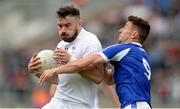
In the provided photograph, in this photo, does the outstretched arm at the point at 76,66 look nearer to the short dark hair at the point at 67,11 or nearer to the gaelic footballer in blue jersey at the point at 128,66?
the gaelic footballer in blue jersey at the point at 128,66

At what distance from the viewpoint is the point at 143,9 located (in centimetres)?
2167

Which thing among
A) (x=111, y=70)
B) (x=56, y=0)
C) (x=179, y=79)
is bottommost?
(x=179, y=79)

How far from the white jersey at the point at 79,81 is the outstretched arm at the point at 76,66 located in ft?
1.01

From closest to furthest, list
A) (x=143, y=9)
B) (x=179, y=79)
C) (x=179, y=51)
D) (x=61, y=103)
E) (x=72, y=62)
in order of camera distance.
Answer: (x=72, y=62) < (x=61, y=103) < (x=179, y=79) < (x=179, y=51) < (x=143, y=9)

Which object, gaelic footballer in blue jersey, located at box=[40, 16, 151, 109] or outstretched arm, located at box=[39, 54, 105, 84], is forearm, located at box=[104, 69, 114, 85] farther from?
outstretched arm, located at box=[39, 54, 105, 84]

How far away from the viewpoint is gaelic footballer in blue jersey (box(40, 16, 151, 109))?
849 cm

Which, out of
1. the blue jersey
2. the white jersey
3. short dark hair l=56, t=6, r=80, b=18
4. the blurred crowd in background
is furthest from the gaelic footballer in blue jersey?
the blurred crowd in background

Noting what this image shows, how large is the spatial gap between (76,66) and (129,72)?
60cm

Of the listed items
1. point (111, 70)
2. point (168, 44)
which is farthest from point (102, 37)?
point (111, 70)

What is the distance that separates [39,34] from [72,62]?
45.5 ft

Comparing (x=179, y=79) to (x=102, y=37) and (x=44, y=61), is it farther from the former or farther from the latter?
(x=44, y=61)

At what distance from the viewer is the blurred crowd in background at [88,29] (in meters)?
18.9

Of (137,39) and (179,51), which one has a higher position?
(137,39)

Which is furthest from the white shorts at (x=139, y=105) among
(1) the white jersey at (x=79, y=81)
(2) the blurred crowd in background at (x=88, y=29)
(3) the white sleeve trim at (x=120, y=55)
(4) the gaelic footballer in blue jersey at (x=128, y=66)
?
(2) the blurred crowd in background at (x=88, y=29)
